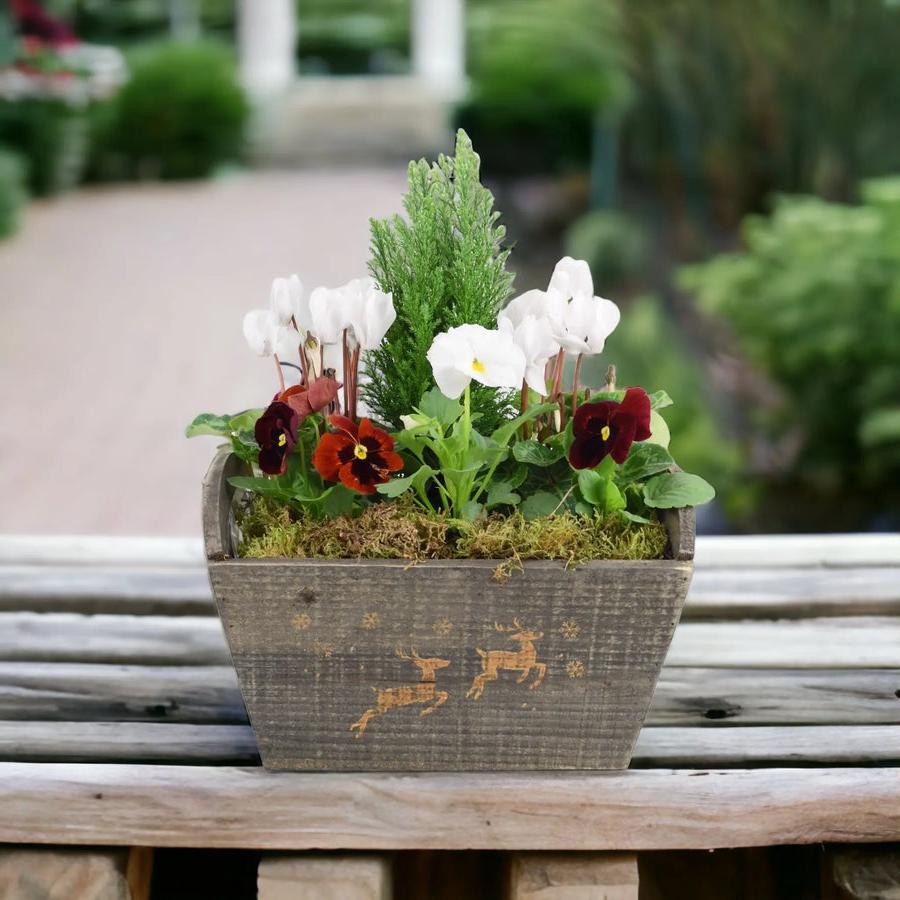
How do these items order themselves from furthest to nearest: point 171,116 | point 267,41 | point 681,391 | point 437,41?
point 437,41 < point 267,41 < point 171,116 < point 681,391

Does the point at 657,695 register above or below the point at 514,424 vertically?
below

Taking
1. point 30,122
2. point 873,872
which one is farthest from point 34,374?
point 873,872

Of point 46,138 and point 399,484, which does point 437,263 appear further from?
point 46,138

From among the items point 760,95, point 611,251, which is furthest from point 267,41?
point 760,95

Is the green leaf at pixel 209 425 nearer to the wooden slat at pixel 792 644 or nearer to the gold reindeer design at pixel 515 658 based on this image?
the gold reindeer design at pixel 515 658

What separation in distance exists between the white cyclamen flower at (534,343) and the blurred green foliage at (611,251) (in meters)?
6.27

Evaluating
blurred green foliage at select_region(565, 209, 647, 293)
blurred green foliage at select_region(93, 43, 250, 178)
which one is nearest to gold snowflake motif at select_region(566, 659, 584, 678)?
blurred green foliage at select_region(565, 209, 647, 293)

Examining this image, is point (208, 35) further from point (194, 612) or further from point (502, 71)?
point (194, 612)

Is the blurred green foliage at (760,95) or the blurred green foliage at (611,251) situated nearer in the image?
the blurred green foliage at (760,95)

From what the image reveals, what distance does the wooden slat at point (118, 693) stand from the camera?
1.27 meters

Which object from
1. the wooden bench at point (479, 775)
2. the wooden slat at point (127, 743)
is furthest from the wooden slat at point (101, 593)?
the wooden slat at point (127, 743)

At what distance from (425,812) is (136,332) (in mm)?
5380

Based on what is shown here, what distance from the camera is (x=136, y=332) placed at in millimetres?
6113

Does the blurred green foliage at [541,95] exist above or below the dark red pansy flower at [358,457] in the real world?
above
